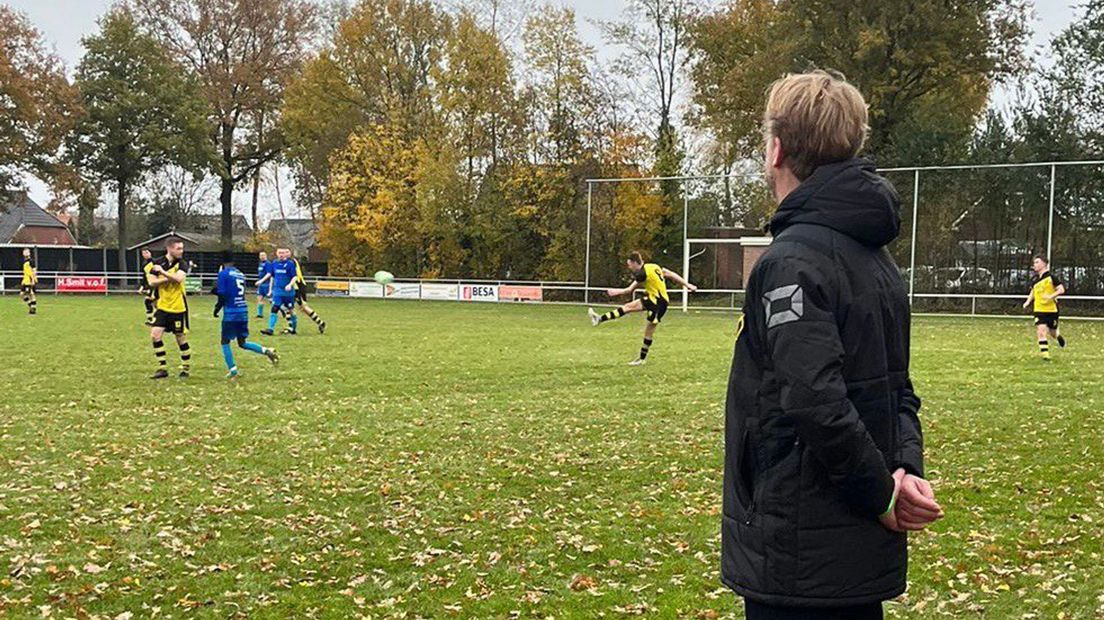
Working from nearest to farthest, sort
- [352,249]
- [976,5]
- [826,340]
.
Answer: [826,340], [976,5], [352,249]

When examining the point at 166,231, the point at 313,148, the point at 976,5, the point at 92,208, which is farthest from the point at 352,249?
the point at 976,5

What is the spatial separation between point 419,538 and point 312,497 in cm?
144

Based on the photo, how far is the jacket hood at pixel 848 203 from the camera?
8.35ft

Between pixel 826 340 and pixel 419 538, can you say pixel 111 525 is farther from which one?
pixel 826 340

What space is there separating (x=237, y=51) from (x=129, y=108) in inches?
259

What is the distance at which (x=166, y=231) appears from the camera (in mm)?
68688

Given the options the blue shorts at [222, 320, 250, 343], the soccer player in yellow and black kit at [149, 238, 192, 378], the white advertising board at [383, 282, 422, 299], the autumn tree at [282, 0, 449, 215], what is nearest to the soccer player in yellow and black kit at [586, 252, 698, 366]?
the blue shorts at [222, 320, 250, 343]

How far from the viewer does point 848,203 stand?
8.34ft

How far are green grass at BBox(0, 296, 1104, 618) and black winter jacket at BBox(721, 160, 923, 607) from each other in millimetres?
2795

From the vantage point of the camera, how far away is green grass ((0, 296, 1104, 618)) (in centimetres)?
548

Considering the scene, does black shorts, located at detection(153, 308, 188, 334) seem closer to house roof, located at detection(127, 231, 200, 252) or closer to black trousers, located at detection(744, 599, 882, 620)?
black trousers, located at detection(744, 599, 882, 620)

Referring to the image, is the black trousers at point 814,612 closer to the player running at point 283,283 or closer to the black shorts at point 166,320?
the black shorts at point 166,320

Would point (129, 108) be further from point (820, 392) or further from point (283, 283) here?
point (820, 392)

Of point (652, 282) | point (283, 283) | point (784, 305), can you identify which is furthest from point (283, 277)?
point (784, 305)
